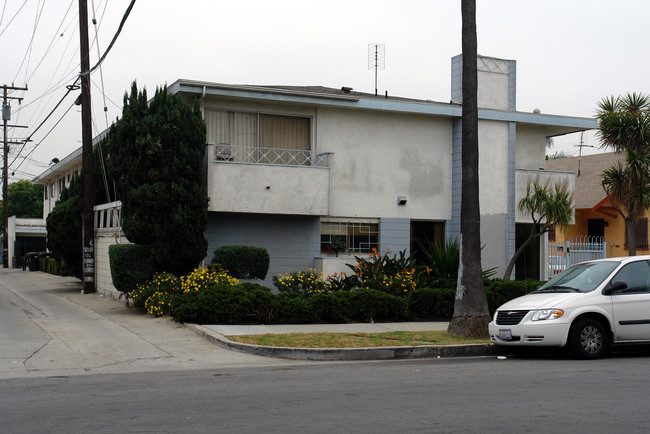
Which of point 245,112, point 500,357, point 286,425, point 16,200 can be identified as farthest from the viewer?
point 16,200

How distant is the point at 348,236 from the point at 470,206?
7897 millimetres

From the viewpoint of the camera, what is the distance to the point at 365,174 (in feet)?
68.3

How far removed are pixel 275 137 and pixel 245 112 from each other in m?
1.14

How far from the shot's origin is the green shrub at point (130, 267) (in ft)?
55.0

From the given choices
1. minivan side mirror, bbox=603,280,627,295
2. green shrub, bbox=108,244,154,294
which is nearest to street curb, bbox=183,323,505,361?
minivan side mirror, bbox=603,280,627,295

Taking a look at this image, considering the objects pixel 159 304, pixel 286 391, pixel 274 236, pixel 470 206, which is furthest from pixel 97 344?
pixel 274 236

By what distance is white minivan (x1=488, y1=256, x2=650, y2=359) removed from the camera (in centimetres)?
1091

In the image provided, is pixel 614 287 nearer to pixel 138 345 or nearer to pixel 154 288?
pixel 138 345

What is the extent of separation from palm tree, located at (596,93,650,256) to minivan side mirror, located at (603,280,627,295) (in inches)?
418

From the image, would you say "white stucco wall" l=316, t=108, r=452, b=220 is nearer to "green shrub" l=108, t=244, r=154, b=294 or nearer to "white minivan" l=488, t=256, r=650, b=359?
"green shrub" l=108, t=244, r=154, b=294

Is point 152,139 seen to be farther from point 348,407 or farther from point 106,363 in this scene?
point 348,407

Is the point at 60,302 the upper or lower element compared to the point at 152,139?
lower

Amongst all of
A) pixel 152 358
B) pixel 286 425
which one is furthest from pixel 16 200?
pixel 286 425

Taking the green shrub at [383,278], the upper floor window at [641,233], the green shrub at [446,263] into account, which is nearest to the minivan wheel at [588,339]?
the green shrub at [383,278]
